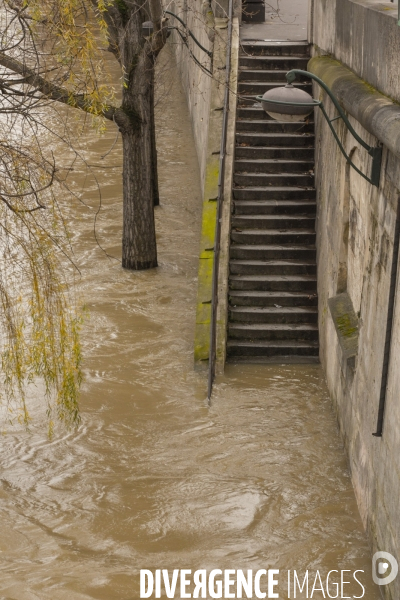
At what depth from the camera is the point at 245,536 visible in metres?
8.00

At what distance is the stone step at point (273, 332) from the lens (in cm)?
1170

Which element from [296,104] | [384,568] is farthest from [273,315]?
[384,568]

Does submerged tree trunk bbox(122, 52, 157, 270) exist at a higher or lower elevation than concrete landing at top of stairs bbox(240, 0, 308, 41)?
lower

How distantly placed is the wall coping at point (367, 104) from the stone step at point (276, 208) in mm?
2392

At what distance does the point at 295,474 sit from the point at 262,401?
5.28 ft

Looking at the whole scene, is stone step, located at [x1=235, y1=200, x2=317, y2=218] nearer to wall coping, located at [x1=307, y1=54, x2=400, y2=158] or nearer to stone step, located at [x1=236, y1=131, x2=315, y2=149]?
stone step, located at [x1=236, y1=131, x2=315, y2=149]

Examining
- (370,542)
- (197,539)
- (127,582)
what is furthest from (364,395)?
(127,582)

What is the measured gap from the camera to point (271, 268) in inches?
481

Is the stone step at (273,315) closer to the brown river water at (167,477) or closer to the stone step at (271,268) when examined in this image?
the stone step at (271,268)

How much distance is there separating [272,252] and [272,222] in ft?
1.56

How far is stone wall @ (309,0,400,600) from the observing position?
6980mm

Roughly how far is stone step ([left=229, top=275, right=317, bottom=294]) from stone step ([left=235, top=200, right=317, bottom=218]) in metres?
1.08

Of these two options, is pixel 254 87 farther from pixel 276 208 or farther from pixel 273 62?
pixel 276 208

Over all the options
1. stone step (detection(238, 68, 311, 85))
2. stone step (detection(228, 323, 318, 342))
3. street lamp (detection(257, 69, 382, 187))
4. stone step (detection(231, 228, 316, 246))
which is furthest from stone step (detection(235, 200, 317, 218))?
street lamp (detection(257, 69, 382, 187))
